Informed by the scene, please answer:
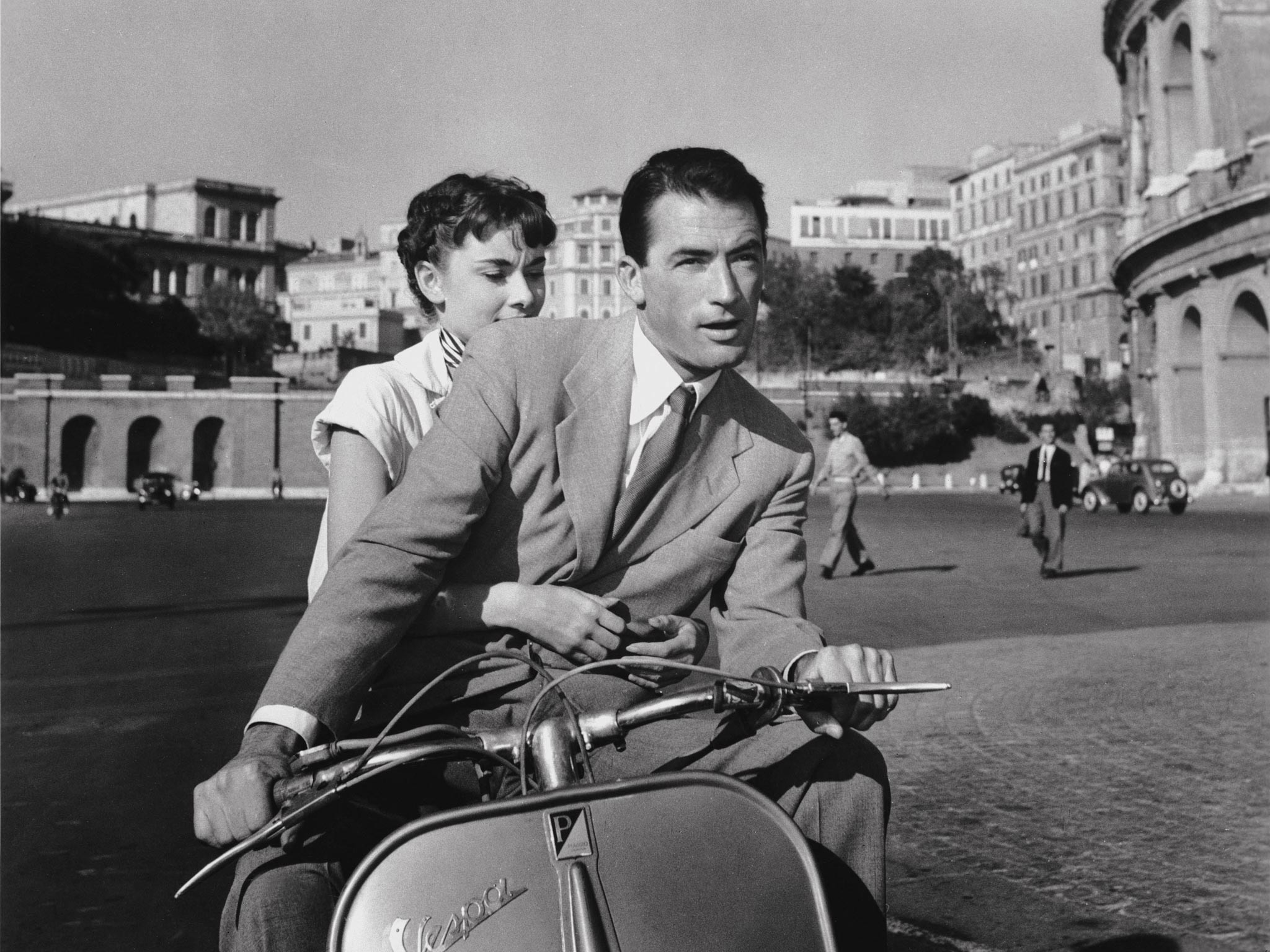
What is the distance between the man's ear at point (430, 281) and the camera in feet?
11.8

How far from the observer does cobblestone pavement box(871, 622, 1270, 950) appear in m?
4.11

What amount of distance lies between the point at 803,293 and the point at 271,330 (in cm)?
4307

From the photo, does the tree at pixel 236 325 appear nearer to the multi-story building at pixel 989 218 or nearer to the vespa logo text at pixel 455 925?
the multi-story building at pixel 989 218

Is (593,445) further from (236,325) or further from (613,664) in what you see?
(236,325)

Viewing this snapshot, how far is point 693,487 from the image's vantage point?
8.49ft

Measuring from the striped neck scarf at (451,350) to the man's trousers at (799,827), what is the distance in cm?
127

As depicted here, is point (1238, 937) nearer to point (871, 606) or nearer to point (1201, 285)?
point (871, 606)

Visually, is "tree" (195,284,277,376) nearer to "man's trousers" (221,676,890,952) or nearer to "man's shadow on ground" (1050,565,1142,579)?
"man's shadow on ground" (1050,565,1142,579)

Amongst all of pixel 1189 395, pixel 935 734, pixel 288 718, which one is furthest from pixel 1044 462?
pixel 1189 395

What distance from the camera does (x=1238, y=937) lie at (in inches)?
152

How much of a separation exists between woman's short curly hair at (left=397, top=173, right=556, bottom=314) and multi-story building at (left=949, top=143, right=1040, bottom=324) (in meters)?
112

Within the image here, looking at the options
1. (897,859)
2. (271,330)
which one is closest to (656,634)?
(897,859)

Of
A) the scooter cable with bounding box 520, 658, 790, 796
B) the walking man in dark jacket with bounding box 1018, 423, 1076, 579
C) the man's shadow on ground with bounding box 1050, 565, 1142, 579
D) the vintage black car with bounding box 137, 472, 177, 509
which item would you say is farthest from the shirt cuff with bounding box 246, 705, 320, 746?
the vintage black car with bounding box 137, 472, 177, 509

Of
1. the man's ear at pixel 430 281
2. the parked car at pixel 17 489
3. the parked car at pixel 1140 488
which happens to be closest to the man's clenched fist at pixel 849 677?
the man's ear at pixel 430 281
